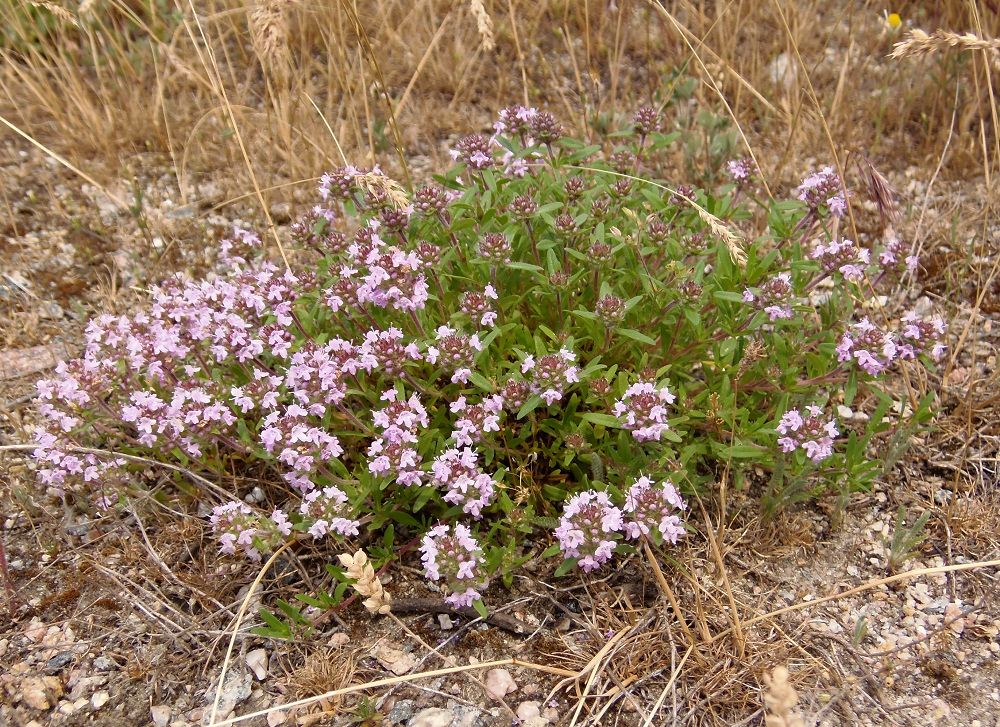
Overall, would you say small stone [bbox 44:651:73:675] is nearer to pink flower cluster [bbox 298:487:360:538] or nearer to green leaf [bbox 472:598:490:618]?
pink flower cluster [bbox 298:487:360:538]

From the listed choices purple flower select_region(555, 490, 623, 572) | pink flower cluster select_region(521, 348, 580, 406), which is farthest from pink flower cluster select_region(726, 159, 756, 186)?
purple flower select_region(555, 490, 623, 572)

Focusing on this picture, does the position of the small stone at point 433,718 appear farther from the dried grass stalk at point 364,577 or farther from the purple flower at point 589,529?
the purple flower at point 589,529

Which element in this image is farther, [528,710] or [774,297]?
[774,297]

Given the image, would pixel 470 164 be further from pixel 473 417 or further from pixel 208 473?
pixel 208 473

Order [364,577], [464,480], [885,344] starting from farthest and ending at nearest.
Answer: [885,344]
[464,480]
[364,577]

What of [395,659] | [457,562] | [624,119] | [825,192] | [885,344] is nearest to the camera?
[457,562]

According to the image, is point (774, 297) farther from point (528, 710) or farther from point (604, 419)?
point (528, 710)

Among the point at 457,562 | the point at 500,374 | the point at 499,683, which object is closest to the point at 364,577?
the point at 457,562

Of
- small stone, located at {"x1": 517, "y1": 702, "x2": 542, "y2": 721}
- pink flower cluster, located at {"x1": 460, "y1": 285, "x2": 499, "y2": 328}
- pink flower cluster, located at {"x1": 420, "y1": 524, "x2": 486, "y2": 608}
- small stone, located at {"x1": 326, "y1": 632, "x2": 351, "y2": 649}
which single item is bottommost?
small stone, located at {"x1": 517, "y1": 702, "x2": 542, "y2": 721}
